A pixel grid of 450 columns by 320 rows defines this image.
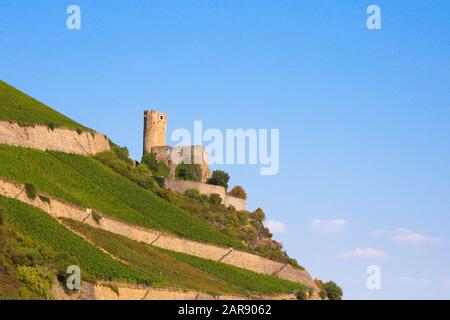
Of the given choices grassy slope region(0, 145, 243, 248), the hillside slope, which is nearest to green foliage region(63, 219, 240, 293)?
the hillside slope

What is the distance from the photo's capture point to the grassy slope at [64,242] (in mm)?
61562

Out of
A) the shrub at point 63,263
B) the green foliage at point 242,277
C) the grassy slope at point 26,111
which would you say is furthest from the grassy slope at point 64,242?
the grassy slope at point 26,111

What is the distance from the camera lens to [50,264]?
57281 mm

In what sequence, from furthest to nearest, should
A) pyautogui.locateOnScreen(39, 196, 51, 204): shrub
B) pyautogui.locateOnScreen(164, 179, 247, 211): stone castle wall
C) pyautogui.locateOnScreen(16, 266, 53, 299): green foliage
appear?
1. pyautogui.locateOnScreen(164, 179, 247, 211): stone castle wall
2. pyautogui.locateOnScreen(39, 196, 51, 204): shrub
3. pyautogui.locateOnScreen(16, 266, 53, 299): green foliage

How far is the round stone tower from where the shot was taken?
10950cm

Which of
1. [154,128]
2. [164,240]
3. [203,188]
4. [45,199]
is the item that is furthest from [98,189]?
[154,128]

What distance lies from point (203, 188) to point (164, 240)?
2161cm

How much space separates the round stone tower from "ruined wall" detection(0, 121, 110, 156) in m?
10.4

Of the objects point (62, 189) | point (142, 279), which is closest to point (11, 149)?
point (62, 189)

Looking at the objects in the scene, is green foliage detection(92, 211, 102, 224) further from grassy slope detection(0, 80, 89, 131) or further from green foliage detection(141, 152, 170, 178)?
green foliage detection(141, 152, 170, 178)

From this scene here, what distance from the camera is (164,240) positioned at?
266 ft

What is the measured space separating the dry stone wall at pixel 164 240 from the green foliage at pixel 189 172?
65.3 ft

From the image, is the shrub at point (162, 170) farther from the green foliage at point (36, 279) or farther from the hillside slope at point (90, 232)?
the green foliage at point (36, 279)

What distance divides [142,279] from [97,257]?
3363 millimetres
